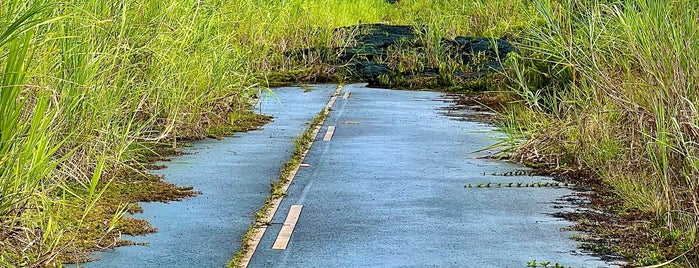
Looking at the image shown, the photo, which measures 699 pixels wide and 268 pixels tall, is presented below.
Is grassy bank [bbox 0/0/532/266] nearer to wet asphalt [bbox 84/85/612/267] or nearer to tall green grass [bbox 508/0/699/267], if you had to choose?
wet asphalt [bbox 84/85/612/267]

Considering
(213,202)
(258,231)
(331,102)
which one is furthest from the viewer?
(331,102)

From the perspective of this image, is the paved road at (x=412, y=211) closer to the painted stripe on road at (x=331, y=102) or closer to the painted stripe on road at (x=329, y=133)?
the painted stripe on road at (x=329, y=133)

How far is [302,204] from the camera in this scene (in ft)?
40.4

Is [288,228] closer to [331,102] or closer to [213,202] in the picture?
[213,202]

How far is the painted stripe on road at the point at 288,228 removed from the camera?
10173 millimetres

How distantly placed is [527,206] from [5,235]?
5460 mm

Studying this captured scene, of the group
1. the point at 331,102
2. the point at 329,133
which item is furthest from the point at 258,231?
the point at 331,102

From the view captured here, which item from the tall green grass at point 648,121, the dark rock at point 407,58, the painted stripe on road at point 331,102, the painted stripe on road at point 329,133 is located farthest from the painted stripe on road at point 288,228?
the dark rock at point 407,58

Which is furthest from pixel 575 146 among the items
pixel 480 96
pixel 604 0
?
pixel 480 96

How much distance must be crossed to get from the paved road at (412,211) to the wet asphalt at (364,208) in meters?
0.01

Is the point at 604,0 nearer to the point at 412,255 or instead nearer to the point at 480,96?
the point at 412,255

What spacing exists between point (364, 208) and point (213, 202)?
1.44 meters

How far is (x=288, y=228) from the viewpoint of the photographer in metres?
10.9

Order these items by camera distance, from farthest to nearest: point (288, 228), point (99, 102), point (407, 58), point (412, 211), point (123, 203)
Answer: point (407, 58), point (123, 203), point (412, 211), point (99, 102), point (288, 228)
